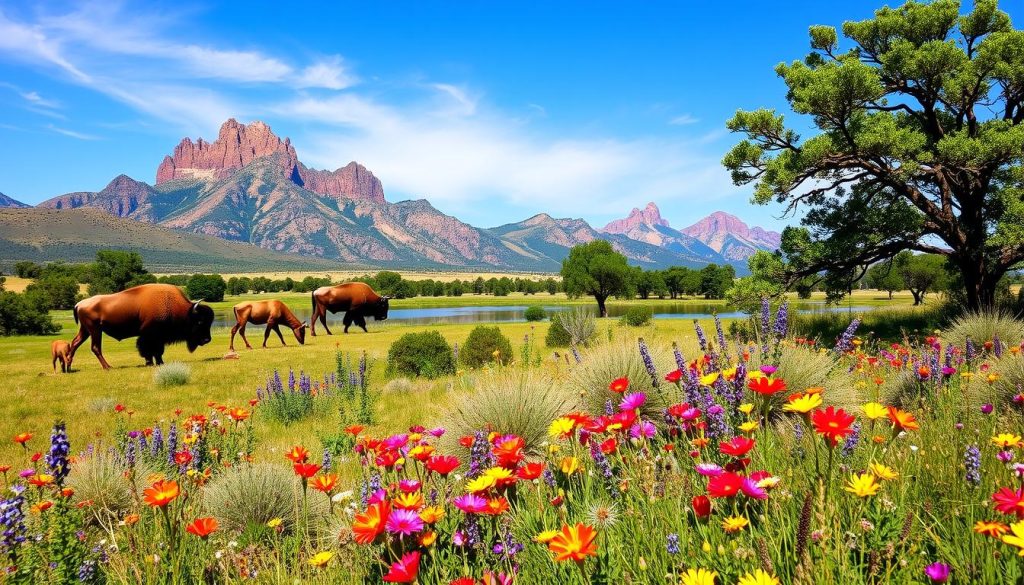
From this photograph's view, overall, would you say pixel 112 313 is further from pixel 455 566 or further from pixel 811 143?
pixel 811 143

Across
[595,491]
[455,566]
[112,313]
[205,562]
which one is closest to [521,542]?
[455,566]

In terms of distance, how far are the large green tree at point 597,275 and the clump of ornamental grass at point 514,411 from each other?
150ft

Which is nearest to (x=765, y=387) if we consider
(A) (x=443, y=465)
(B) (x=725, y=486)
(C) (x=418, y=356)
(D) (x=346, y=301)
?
(B) (x=725, y=486)

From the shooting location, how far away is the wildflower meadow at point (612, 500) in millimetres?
1651

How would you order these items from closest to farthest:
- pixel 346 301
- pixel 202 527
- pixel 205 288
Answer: pixel 202 527 → pixel 346 301 → pixel 205 288

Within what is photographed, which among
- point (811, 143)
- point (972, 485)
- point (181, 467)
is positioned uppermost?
point (811, 143)

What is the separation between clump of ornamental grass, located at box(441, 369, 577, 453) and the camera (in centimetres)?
538

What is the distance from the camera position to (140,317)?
1792 cm

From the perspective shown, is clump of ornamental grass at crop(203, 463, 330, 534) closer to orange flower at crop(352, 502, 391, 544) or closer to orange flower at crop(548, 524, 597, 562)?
orange flower at crop(352, 502, 391, 544)

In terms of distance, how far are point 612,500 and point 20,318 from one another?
57170 millimetres

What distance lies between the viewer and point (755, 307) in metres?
15.5

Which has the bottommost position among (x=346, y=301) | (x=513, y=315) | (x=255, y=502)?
(x=513, y=315)

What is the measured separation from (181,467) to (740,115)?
15885 millimetres

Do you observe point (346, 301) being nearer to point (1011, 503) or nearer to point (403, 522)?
point (403, 522)
